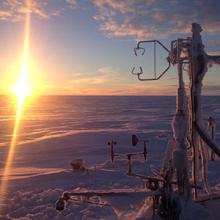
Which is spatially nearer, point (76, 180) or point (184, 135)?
point (184, 135)

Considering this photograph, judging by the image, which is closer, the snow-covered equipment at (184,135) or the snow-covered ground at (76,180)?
the snow-covered equipment at (184,135)

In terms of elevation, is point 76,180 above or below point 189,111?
below

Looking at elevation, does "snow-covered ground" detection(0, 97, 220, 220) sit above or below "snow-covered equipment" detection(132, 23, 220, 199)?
below

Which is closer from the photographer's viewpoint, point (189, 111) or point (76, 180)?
point (189, 111)

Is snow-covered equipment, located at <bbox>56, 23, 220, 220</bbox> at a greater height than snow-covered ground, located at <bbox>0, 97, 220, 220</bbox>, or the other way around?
snow-covered equipment, located at <bbox>56, 23, 220, 220</bbox>

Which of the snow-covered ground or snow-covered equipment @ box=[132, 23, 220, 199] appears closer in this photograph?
snow-covered equipment @ box=[132, 23, 220, 199]

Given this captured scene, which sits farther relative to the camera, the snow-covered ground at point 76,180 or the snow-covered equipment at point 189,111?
the snow-covered ground at point 76,180

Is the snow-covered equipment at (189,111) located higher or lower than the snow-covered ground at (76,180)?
higher

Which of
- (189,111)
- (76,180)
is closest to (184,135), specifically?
(189,111)

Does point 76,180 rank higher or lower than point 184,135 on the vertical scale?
lower

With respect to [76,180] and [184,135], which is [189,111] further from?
[76,180]

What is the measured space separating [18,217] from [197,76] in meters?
7.17

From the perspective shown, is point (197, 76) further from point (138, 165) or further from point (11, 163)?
point (11, 163)

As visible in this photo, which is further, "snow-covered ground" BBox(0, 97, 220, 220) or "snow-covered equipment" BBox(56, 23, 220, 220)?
"snow-covered ground" BBox(0, 97, 220, 220)
